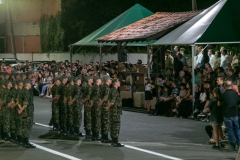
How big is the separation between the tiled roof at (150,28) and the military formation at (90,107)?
6894 millimetres

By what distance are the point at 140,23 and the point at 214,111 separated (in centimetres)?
1347

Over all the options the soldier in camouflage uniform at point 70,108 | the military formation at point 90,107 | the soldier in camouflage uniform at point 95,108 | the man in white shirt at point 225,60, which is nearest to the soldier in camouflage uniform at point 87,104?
the military formation at point 90,107

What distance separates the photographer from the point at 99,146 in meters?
15.7

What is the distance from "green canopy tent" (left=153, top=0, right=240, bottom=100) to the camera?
20.9m

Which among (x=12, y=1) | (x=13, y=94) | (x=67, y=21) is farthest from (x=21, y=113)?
(x=12, y=1)

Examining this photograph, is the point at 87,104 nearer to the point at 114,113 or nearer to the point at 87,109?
the point at 87,109

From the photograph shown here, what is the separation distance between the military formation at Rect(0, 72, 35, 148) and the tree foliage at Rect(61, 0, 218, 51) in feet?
98.6

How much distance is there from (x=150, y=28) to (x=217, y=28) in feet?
17.6

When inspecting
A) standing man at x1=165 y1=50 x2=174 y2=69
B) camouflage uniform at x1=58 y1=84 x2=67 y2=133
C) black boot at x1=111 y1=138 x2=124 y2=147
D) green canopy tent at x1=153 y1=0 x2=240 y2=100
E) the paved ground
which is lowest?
the paved ground

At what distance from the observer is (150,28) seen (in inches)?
1029

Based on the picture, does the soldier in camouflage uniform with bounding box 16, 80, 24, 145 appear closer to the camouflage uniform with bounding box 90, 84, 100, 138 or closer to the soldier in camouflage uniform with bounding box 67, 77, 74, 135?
the camouflage uniform with bounding box 90, 84, 100, 138

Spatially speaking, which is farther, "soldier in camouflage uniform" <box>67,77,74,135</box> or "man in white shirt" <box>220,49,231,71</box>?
"man in white shirt" <box>220,49,231,71</box>

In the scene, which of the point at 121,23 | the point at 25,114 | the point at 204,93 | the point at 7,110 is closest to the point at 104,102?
the point at 25,114

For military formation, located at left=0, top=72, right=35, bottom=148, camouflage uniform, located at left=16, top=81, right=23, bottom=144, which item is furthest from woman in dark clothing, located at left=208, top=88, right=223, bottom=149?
camouflage uniform, located at left=16, top=81, right=23, bottom=144
